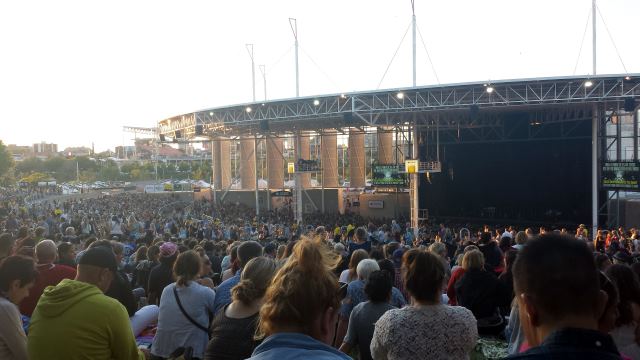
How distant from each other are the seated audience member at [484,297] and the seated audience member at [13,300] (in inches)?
135

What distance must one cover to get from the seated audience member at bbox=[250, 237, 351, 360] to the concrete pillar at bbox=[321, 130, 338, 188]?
3760cm

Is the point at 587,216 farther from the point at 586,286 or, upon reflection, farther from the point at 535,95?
the point at 586,286

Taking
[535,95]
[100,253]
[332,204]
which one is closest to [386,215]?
[332,204]

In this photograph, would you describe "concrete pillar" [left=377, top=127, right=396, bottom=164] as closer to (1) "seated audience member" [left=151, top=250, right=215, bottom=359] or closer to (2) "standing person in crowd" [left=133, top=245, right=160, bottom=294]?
(2) "standing person in crowd" [left=133, top=245, right=160, bottom=294]

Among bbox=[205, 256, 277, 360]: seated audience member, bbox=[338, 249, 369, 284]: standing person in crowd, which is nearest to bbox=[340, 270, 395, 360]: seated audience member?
bbox=[205, 256, 277, 360]: seated audience member

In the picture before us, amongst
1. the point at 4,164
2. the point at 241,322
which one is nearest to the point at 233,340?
the point at 241,322

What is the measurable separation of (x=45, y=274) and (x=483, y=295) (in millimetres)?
3902

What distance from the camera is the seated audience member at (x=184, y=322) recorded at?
4312 millimetres

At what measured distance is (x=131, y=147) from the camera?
170m

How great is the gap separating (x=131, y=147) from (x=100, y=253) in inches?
6973

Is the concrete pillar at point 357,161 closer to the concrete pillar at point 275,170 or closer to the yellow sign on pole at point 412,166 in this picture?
the concrete pillar at point 275,170

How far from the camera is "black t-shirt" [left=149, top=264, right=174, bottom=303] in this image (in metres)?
5.82

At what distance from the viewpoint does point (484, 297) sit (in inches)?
186

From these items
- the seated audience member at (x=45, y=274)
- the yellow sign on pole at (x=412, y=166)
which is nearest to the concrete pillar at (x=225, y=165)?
the yellow sign on pole at (x=412, y=166)
